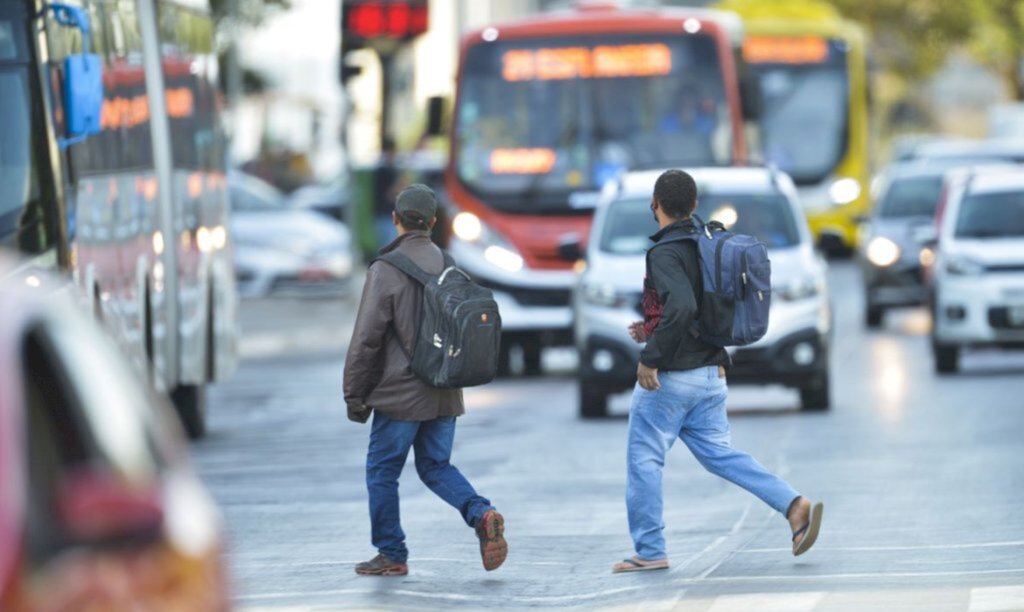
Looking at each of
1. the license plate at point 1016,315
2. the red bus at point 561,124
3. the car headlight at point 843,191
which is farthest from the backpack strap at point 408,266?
the car headlight at point 843,191

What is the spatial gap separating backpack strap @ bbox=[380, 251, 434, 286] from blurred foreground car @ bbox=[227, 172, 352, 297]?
83.4 feet

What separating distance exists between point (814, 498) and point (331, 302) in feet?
76.5

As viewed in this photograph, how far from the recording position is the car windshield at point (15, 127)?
42.5 ft

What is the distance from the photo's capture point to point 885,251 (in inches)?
1195

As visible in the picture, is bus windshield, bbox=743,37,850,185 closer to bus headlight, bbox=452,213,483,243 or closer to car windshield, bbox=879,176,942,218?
car windshield, bbox=879,176,942,218

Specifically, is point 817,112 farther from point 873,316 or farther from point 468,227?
point 468,227

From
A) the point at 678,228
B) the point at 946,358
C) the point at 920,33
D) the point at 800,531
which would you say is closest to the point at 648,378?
the point at 678,228

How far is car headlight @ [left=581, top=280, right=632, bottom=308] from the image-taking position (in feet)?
64.7

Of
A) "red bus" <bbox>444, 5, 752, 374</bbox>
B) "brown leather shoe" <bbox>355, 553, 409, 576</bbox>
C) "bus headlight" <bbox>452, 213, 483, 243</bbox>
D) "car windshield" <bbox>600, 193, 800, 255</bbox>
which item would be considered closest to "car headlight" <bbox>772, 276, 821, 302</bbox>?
"car windshield" <bbox>600, 193, 800, 255</bbox>

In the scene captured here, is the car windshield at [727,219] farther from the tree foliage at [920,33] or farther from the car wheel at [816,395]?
the tree foliage at [920,33]

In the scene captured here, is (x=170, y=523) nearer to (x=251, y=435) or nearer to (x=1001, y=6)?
(x=251, y=435)

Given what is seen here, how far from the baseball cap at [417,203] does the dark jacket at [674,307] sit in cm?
89

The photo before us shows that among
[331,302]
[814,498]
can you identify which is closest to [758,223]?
[814,498]

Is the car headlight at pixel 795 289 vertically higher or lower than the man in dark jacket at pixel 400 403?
lower
